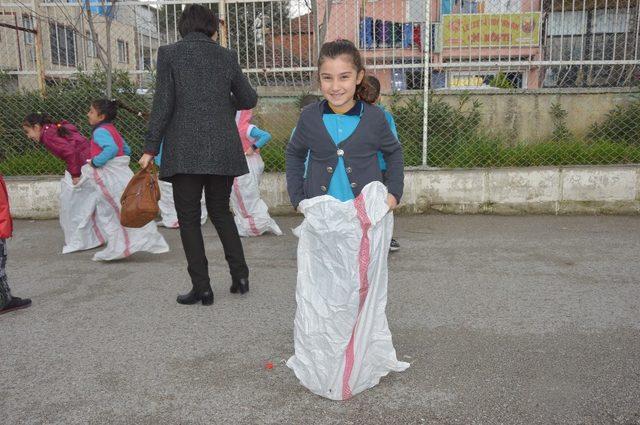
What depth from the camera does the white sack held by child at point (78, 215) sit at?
532 cm

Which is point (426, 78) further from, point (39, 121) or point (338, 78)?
point (338, 78)

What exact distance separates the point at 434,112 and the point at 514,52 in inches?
42.0

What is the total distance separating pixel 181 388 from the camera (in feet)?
9.05

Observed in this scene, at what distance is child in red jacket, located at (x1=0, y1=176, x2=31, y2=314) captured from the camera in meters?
3.62

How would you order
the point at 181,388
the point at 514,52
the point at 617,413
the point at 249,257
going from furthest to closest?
the point at 514,52 < the point at 249,257 < the point at 181,388 < the point at 617,413

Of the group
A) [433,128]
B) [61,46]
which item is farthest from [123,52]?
[433,128]

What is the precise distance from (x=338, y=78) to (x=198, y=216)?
61.5 inches

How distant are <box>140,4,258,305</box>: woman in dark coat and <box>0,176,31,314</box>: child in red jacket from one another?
849mm

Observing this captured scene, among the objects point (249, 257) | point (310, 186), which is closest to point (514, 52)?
point (249, 257)

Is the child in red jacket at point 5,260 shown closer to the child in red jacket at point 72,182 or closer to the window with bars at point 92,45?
A: the child in red jacket at point 72,182

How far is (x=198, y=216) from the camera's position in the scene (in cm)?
383

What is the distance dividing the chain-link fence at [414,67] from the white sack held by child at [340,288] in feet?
13.8

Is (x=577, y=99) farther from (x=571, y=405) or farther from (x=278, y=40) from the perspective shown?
(x=571, y=405)

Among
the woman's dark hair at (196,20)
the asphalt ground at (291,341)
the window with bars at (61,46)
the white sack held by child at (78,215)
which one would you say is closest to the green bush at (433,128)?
the asphalt ground at (291,341)
